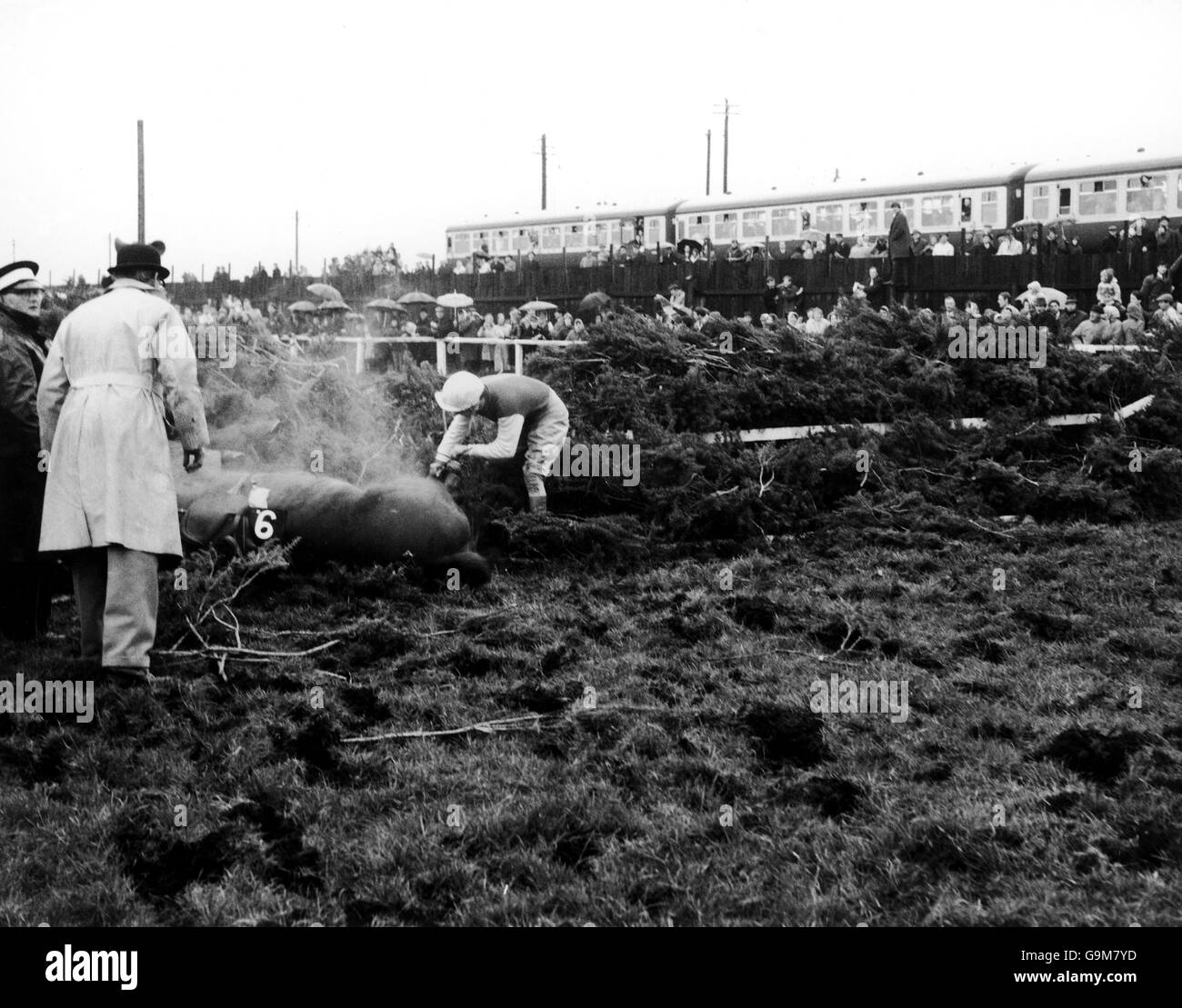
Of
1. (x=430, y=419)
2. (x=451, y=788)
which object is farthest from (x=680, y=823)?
(x=430, y=419)

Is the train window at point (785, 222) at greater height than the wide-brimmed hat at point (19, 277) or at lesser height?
greater

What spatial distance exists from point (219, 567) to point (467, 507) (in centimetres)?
201

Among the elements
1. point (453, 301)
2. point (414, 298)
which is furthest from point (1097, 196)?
point (414, 298)

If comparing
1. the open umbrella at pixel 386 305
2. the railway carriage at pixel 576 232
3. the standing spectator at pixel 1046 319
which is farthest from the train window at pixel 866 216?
the standing spectator at pixel 1046 319

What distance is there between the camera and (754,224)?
101ft

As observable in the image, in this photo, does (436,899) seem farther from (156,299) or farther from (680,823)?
(156,299)

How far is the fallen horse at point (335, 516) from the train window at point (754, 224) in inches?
944

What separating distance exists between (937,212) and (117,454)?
24.0 metres

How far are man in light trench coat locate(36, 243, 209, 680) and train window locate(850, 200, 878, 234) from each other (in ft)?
77.3

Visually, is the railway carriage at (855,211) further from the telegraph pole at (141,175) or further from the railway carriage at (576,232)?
the telegraph pole at (141,175)

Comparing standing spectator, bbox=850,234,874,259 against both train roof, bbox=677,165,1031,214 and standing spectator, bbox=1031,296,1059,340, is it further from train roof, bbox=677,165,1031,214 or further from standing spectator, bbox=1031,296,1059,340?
standing spectator, bbox=1031,296,1059,340

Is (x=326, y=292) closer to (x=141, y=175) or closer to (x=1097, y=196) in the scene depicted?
(x=141, y=175)

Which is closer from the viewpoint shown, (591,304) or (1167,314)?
(1167,314)

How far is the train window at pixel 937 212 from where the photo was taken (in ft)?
87.9
